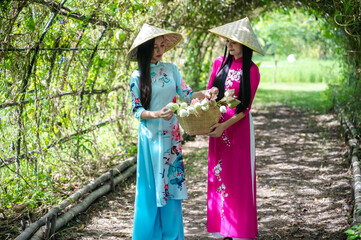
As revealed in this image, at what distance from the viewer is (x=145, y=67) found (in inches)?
125

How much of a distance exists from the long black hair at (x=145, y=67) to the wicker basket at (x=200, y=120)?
1.14 ft

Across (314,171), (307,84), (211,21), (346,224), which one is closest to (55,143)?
(346,224)

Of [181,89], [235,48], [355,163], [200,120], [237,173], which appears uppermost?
[235,48]

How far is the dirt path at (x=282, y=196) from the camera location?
13.1 feet

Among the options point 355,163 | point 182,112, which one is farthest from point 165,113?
point 355,163

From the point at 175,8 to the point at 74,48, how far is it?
8.52 feet

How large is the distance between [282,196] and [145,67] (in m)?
2.62

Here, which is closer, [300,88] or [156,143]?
[156,143]

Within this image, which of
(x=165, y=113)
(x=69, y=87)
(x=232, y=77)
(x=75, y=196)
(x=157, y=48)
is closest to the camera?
(x=165, y=113)

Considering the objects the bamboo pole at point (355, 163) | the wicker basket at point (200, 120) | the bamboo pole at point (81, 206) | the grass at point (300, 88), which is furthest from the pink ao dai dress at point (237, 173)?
the grass at point (300, 88)

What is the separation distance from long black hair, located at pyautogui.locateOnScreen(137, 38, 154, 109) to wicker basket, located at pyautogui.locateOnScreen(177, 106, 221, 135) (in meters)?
0.35

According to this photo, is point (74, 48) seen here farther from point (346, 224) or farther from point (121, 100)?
point (346, 224)

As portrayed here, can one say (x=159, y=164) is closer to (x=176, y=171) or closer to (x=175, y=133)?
(x=176, y=171)

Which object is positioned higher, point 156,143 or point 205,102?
point 205,102
